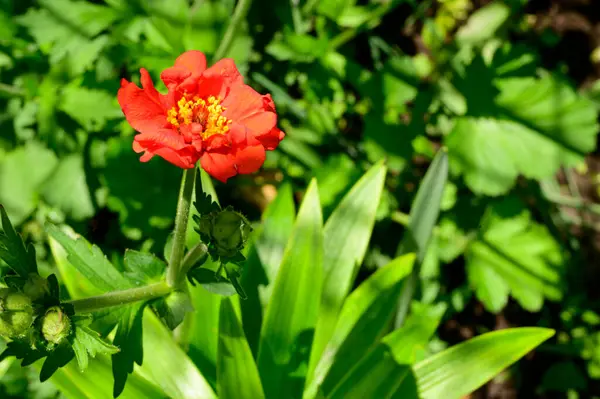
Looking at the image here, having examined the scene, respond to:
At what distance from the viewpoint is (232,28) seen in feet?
4.90

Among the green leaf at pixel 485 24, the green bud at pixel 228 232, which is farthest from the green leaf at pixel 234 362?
the green leaf at pixel 485 24

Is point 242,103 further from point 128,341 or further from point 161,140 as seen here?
point 128,341

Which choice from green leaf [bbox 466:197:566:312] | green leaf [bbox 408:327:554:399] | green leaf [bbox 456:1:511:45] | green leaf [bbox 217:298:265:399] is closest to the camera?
green leaf [bbox 217:298:265:399]

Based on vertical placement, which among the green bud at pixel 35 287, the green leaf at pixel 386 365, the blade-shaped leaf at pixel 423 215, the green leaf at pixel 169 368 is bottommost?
the green leaf at pixel 169 368

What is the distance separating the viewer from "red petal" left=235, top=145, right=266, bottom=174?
80cm

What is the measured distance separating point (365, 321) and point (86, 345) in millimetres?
718

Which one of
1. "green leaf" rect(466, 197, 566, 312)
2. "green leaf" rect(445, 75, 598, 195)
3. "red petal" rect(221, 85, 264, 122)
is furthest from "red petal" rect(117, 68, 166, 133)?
"green leaf" rect(466, 197, 566, 312)

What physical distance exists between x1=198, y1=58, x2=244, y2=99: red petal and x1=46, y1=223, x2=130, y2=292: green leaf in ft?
1.01

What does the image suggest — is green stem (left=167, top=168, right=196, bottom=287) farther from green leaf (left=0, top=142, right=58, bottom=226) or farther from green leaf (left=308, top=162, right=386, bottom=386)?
green leaf (left=0, top=142, right=58, bottom=226)

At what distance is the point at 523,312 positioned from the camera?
2053 millimetres

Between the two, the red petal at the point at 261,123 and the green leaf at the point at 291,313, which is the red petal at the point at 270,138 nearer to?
the red petal at the point at 261,123

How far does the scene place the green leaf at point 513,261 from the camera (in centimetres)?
170

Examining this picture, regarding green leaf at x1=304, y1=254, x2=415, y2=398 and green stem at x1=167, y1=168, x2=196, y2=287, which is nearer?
green stem at x1=167, y1=168, x2=196, y2=287

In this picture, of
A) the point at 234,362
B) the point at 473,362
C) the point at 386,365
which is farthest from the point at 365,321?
the point at 234,362
